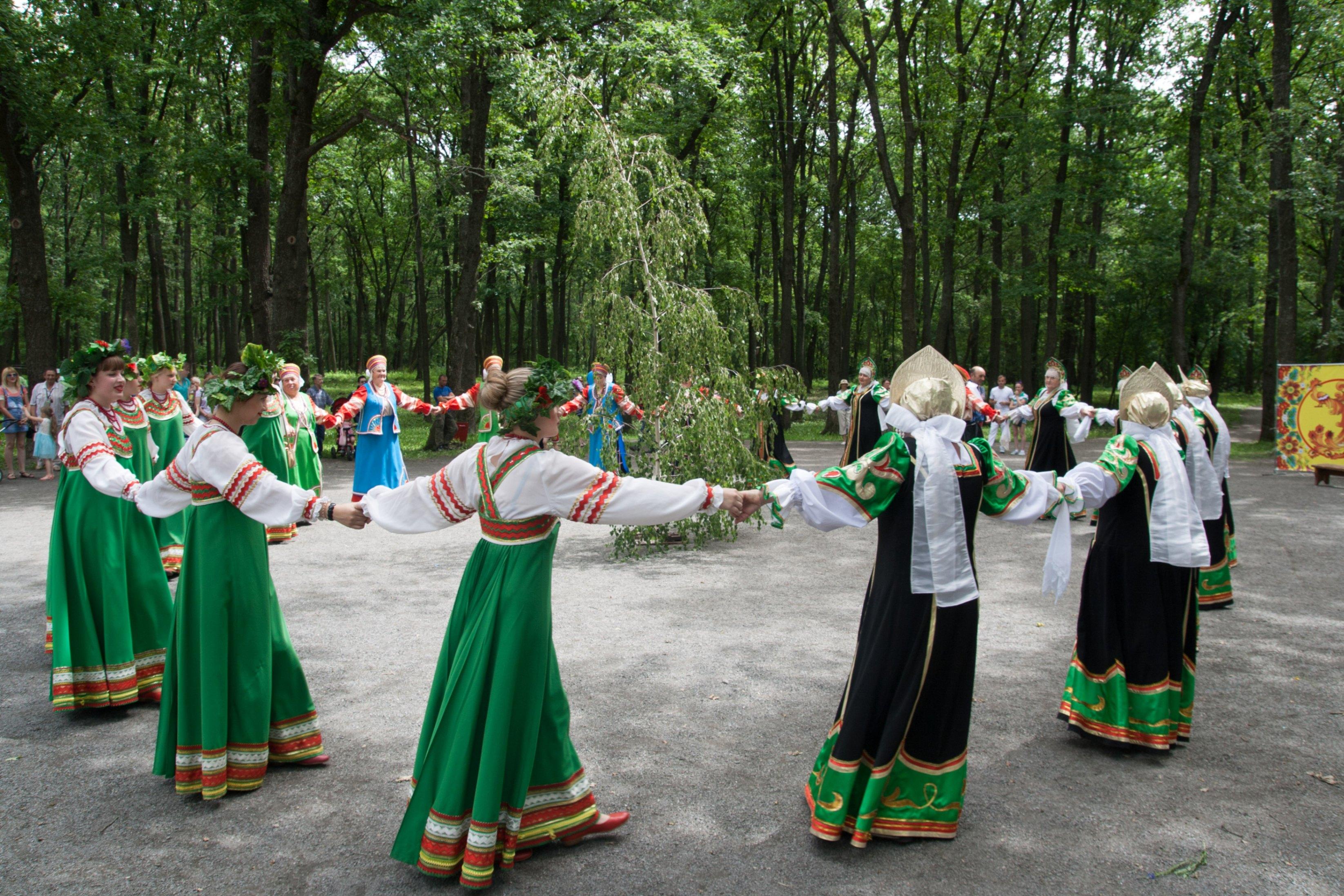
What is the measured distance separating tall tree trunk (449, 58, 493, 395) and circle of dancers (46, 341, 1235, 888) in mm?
12713

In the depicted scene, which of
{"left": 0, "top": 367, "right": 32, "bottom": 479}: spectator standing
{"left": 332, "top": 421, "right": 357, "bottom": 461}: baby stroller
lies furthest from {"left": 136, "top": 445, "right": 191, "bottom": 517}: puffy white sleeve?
{"left": 332, "top": 421, "right": 357, "bottom": 461}: baby stroller

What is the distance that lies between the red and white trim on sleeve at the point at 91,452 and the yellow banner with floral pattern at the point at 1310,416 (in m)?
17.0

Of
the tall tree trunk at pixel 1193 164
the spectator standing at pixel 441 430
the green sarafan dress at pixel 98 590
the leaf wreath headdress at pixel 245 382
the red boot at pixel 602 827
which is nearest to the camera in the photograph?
the red boot at pixel 602 827

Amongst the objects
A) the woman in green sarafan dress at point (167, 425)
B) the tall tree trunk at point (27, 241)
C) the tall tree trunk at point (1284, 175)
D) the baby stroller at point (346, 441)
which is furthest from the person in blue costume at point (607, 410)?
the tall tree trunk at point (1284, 175)

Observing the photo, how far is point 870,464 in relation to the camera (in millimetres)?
3389

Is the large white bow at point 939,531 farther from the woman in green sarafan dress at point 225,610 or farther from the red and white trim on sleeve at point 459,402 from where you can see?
the red and white trim on sleeve at point 459,402

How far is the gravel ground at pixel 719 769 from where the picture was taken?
326 cm

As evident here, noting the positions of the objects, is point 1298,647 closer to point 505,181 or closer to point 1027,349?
point 505,181

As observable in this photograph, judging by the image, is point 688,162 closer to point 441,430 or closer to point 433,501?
point 441,430

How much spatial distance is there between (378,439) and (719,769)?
7.50 meters

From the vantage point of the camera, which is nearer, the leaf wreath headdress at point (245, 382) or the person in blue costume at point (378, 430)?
the leaf wreath headdress at point (245, 382)

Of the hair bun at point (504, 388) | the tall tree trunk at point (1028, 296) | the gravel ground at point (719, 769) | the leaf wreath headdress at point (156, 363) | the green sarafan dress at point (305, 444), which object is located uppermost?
the tall tree trunk at point (1028, 296)

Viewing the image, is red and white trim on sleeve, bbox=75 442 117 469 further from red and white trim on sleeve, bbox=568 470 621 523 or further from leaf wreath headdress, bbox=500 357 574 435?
red and white trim on sleeve, bbox=568 470 621 523

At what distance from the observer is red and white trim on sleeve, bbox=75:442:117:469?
4.50 m
